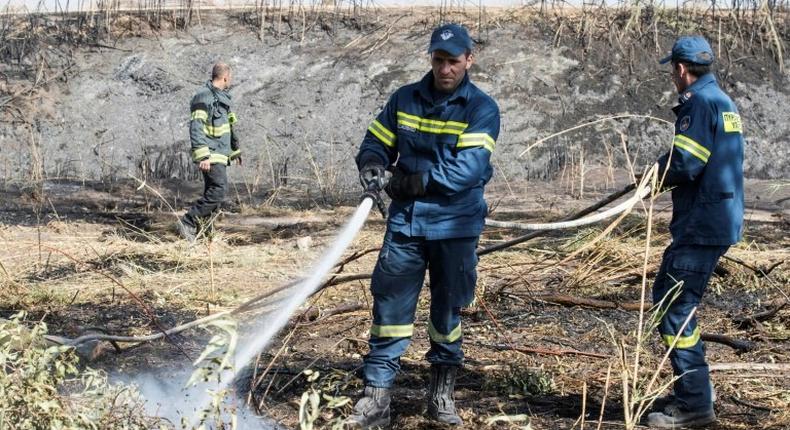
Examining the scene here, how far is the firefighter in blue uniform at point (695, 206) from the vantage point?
4422mm

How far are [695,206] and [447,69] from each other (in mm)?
1294

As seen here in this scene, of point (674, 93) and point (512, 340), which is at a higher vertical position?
point (674, 93)

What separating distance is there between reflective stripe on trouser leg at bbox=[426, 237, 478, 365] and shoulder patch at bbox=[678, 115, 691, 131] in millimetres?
1048

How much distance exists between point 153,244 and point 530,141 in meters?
7.79

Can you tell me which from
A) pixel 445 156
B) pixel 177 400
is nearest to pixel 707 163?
pixel 445 156

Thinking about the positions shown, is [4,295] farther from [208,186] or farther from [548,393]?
[548,393]

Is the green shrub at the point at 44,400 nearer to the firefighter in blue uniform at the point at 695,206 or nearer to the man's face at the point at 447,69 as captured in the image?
the man's face at the point at 447,69

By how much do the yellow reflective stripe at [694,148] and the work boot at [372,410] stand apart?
171 centimetres

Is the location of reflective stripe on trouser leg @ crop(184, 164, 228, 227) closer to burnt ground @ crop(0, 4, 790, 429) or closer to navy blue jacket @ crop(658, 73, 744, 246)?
burnt ground @ crop(0, 4, 790, 429)

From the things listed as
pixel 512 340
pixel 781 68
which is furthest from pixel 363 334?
pixel 781 68

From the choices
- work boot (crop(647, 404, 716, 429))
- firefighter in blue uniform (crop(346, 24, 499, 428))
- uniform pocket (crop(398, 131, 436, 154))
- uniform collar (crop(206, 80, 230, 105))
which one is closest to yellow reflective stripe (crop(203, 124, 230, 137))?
uniform collar (crop(206, 80, 230, 105))

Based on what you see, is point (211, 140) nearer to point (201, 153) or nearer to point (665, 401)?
point (201, 153)

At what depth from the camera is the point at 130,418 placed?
11.9 ft

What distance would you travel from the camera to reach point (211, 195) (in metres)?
9.74
